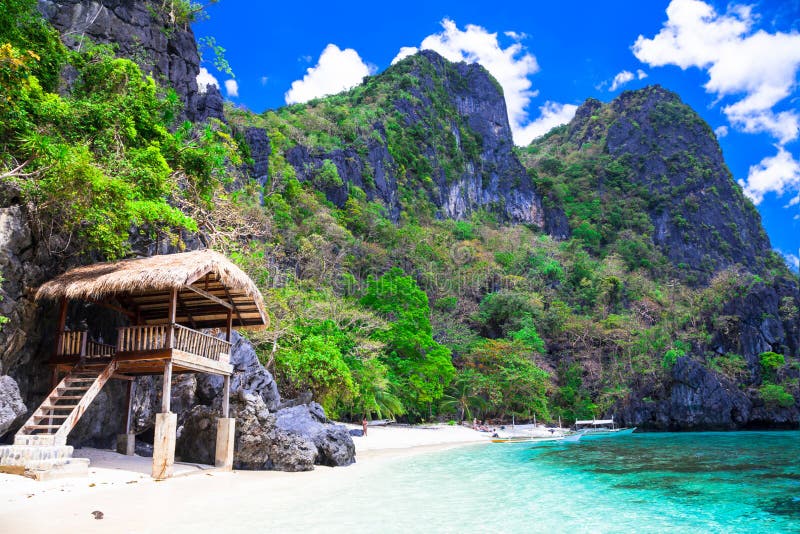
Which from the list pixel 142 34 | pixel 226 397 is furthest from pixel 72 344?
pixel 142 34

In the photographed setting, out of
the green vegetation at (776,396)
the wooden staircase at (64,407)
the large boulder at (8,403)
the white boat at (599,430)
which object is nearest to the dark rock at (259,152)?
the white boat at (599,430)

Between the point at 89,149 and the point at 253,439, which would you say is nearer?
the point at 253,439

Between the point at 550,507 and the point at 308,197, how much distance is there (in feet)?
101

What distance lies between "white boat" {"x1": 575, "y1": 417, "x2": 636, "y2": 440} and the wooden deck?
20949mm

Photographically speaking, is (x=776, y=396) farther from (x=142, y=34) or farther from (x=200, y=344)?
(x=142, y=34)

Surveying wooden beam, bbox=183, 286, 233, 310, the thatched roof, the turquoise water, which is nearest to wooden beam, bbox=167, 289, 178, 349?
the thatched roof

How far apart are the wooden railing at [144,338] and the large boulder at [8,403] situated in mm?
1596

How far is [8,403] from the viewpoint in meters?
7.74

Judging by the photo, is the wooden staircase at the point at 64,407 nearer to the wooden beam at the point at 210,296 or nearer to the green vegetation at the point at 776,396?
the wooden beam at the point at 210,296

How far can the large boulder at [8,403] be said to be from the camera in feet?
25.1

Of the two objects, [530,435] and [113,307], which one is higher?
[113,307]

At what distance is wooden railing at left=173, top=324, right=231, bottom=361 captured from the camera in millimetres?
9234

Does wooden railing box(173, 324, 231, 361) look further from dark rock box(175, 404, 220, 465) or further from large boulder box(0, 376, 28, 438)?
large boulder box(0, 376, 28, 438)

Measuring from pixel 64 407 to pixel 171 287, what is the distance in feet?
7.82
